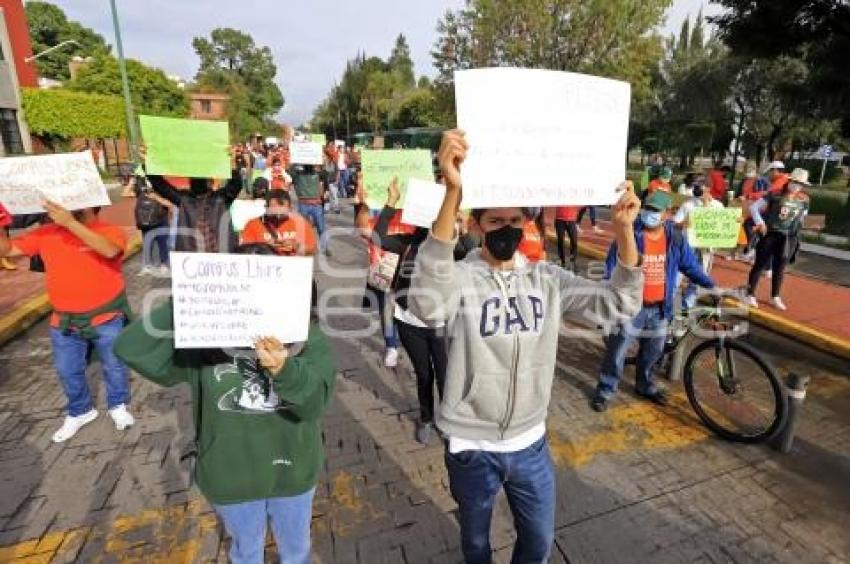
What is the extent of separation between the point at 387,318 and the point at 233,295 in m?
3.56

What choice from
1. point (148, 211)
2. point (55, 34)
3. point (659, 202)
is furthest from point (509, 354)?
point (55, 34)

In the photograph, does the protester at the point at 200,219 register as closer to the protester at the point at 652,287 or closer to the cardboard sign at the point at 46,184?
the cardboard sign at the point at 46,184

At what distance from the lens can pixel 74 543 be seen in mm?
3049

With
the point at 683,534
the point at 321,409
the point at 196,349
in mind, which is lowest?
the point at 683,534

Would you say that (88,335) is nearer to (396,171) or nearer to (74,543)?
(74,543)

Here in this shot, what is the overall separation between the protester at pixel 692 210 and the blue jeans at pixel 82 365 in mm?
5604

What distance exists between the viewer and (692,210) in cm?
579

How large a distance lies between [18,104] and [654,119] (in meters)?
43.2

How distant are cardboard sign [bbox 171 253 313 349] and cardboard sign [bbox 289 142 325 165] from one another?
9.46 m

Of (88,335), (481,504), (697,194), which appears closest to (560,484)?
(481,504)

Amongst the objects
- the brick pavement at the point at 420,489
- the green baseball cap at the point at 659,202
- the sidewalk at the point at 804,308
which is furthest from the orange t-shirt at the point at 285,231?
the sidewalk at the point at 804,308

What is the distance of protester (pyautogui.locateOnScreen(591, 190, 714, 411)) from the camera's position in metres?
4.22

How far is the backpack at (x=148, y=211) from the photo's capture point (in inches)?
315

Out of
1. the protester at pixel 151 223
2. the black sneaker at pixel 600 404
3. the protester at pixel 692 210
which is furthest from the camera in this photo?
the protester at pixel 151 223
